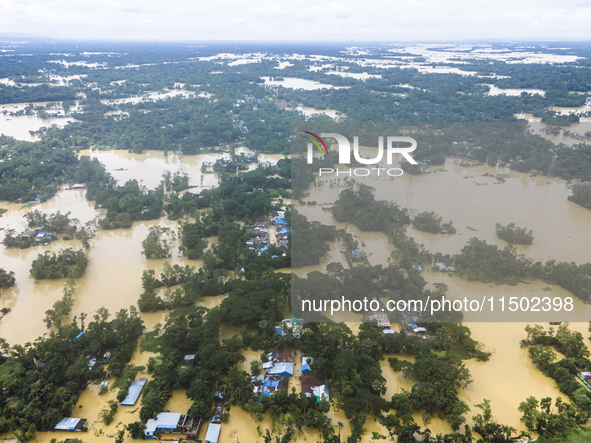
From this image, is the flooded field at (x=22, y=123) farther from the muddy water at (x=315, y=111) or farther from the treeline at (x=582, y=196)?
the treeline at (x=582, y=196)

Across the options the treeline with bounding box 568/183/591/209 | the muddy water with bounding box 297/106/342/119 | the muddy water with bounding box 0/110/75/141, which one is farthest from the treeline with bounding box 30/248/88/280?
the muddy water with bounding box 297/106/342/119

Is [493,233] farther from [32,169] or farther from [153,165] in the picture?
[32,169]

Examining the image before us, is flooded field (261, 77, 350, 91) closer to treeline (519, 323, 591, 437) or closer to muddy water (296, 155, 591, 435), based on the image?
muddy water (296, 155, 591, 435)

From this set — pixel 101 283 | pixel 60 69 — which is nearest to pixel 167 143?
pixel 101 283

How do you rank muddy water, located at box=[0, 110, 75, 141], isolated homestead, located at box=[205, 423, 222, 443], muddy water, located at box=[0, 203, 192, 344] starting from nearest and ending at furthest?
1. isolated homestead, located at box=[205, 423, 222, 443]
2. muddy water, located at box=[0, 203, 192, 344]
3. muddy water, located at box=[0, 110, 75, 141]

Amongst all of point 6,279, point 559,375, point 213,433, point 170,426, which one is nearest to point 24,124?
point 6,279

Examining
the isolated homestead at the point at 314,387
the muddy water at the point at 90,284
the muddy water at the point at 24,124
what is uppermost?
the muddy water at the point at 24,124

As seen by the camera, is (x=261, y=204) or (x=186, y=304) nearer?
(x=186, y=304)

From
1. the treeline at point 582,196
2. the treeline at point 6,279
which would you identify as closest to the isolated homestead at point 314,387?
the treeline at point 6,279

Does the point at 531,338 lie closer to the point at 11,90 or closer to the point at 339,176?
the point at 339,176
